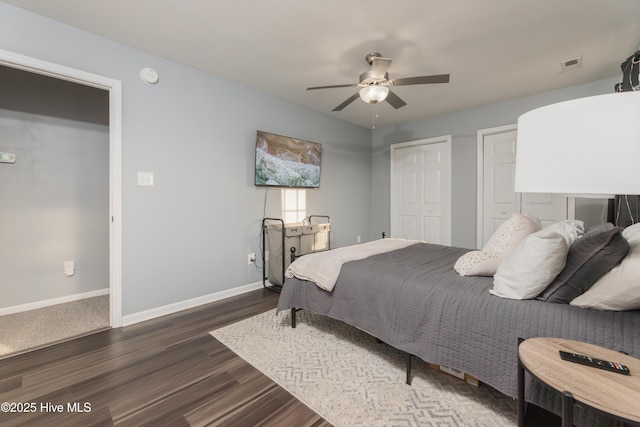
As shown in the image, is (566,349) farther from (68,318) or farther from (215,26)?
(68,318)

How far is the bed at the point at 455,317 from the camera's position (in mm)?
1166

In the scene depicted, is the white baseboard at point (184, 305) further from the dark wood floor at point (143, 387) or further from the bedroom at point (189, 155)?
the dark wood floor at point (143, 387)

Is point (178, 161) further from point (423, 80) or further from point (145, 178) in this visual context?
point (423, 80)

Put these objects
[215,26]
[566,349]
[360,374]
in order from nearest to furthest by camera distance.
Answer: [566,349]
[360,374]
[215,26]

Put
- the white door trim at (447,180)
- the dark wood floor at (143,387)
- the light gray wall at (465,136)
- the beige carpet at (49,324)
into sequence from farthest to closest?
1. the white door trim at (447,180)
2. the light gray wall at (465,136)
3. the beige carpet at (49,324)
4. the dark wood floor at (143,387)

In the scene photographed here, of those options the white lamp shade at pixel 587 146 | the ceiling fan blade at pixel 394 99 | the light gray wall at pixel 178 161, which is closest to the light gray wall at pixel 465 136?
the ceiling fan blade at pixel 394 99

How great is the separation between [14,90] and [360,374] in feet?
13.8

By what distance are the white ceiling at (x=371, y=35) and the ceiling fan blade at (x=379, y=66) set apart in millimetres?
244

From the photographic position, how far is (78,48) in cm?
221

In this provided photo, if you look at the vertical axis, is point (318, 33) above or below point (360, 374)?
above

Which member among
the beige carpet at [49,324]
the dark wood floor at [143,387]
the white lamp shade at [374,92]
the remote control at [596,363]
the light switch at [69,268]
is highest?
the white lamp shade at [374,92]

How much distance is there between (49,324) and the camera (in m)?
2.45

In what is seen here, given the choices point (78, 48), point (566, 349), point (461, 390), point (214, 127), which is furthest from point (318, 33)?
point (461, 390)

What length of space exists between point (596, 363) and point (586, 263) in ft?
1.66
